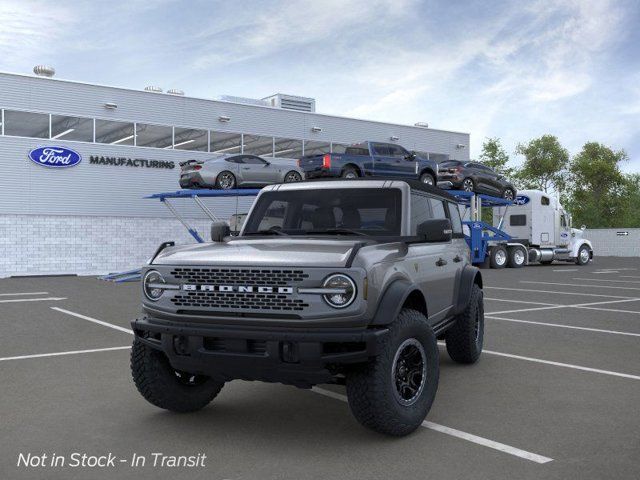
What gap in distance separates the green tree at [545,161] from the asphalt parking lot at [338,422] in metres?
64.3

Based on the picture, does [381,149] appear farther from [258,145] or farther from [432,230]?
[432,230]

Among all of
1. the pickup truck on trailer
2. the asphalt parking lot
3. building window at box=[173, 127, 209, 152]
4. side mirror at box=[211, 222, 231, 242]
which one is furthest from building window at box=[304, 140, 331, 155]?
side mirror at box=[211, 222, 231, 242]

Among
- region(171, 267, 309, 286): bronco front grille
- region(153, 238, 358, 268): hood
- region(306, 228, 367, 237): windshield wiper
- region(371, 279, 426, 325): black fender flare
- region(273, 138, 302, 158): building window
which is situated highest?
region(273, 138, 302, 158): building window

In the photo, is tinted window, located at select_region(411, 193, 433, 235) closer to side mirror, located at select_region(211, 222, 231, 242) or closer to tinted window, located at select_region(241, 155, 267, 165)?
side mirror, located at select_region(211, 222, 231, 242)

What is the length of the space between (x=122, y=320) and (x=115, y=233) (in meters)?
17.6

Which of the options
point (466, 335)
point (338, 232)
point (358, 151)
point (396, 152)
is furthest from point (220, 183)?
point (338, 232)

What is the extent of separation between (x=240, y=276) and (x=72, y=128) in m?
24.8

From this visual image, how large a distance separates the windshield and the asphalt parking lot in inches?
58.6

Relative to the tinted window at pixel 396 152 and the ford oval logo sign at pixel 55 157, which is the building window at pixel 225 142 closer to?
the ford oval logo sign at pixel 55 157

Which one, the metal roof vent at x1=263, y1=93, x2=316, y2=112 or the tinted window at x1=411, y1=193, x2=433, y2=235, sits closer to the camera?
the tinted window at x1=411, y1=193, x2=433, y2=235

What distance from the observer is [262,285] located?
175 inches

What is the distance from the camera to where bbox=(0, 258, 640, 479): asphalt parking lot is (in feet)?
13.4

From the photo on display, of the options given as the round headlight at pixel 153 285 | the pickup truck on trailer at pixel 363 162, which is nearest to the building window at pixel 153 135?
the pickup truck on trailer at pixel 363 162

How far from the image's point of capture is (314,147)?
33.5 metres
